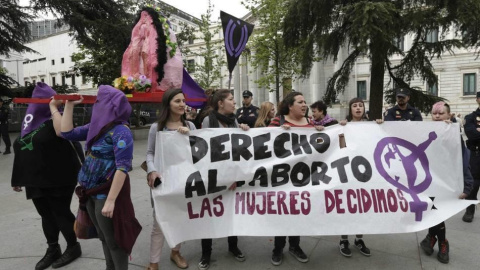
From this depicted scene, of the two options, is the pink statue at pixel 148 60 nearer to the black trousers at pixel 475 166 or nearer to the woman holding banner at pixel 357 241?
the woman holding banner at pixel 357 241

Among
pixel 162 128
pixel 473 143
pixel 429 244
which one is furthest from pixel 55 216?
pixel 473 143

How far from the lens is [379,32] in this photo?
8.84m

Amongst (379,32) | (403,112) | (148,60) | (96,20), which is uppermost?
(96,20)

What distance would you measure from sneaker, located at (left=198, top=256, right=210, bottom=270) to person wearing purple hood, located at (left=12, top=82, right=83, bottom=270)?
1.45 metres

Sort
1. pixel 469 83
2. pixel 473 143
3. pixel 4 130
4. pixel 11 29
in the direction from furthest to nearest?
1. pixel 469 83
2. pixel 11 29
3. pixel 4 130
4. pixel 473 143

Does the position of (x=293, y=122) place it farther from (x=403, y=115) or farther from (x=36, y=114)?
(x=36, y=114)

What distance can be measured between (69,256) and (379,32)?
857 cm

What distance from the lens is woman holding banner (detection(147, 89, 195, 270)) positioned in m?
3.22

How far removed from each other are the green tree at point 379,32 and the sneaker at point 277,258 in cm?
697

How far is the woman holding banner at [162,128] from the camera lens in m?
3.22

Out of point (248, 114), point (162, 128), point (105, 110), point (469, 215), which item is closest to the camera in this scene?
point (105, 110)

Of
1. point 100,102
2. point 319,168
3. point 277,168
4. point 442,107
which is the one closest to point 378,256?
point 319,168

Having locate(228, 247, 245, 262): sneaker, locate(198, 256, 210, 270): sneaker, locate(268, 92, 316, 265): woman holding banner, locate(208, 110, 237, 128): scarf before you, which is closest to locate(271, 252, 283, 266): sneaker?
locate(268, 92, 316, 265): woman holding banner

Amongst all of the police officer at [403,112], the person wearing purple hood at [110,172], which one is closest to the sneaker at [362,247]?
the police officer at [403,112]
